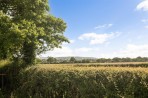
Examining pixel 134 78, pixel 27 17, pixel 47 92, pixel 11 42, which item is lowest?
pixel 47 92

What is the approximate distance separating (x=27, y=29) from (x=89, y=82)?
28.4ft

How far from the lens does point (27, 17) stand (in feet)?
71.1

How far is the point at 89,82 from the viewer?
40.5ft

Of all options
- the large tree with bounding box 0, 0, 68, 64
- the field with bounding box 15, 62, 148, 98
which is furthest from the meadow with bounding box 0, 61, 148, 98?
the large tree with bounding box 0, 0, 68, 64

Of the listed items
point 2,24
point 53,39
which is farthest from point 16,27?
point 53,39

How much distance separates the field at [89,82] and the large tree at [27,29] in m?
3.02

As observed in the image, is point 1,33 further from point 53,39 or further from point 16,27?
point 53,39

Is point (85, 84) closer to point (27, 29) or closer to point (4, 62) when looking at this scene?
point (27, 29)

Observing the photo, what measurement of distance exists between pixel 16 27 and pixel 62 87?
6.42 meters

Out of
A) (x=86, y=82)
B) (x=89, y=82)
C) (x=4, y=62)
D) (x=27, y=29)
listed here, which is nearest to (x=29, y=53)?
(x=4, y=62)

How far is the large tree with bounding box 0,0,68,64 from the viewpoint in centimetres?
1759

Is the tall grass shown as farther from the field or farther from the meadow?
the field

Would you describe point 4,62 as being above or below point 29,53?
below

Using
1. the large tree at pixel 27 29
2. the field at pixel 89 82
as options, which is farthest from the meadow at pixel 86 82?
the large tree at pixel 27 29
